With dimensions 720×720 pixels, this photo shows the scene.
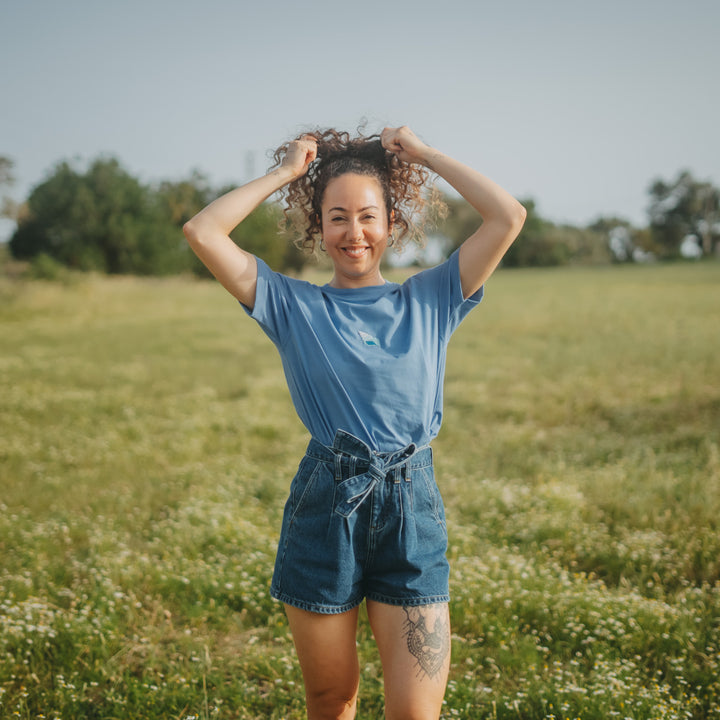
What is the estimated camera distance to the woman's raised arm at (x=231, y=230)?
2455 millimetres

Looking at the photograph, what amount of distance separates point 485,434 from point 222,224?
6.20 m

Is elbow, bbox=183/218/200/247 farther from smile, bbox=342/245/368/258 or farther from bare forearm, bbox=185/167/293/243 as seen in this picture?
smile, bbox=342/245/368/258

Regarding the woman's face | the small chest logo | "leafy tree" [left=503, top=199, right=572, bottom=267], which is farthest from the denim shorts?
"leafy tree" [left=503, top=199, right=572, bottom=267]

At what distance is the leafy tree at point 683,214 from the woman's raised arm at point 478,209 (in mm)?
78934

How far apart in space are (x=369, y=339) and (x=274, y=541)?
285cm

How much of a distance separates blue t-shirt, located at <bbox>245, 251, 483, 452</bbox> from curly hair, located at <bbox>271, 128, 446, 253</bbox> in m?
0.46

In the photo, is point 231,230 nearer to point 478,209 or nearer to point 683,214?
point 478,209

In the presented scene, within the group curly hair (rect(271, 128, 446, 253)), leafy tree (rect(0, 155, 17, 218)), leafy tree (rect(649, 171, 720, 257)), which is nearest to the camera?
curly hair (rect(271, 128, 446, 253))

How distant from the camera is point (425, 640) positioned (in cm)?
225

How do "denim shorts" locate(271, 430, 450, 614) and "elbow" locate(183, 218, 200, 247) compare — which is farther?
"elbow" locate(183, 218, 200, 247)

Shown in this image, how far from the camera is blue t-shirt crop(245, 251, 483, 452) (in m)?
2.36

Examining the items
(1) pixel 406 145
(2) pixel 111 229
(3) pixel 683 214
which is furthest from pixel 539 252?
(1) pixel 406 145

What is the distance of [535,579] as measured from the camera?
13.9 feet

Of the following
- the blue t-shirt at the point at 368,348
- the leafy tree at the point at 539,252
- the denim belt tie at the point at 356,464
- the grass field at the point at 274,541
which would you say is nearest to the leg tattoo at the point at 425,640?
the denim belt tie at the point at 356,464
